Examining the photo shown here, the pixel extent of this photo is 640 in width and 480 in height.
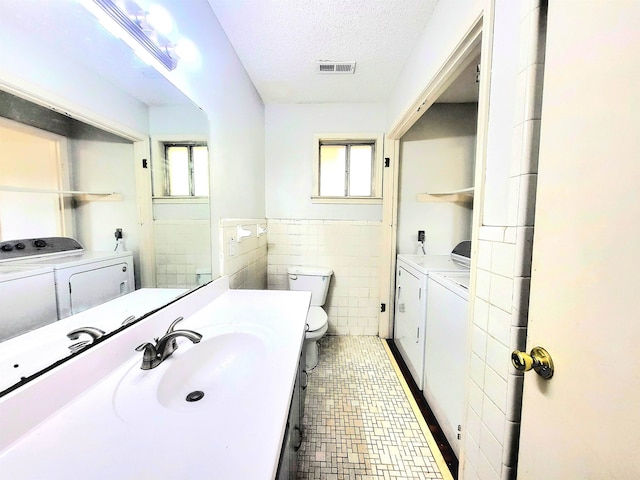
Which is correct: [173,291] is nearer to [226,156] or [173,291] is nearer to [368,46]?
[226,156]

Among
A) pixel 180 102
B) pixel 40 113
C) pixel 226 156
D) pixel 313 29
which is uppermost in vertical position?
pixel 313 29

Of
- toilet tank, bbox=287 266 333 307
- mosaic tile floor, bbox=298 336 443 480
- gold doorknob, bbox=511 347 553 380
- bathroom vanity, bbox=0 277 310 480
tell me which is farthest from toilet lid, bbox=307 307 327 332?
gold doorknob, bbox=511 347 553 380

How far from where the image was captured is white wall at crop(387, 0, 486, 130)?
3.23ft

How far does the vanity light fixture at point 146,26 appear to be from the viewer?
750 millimetres

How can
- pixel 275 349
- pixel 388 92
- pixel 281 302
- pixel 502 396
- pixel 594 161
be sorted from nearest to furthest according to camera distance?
pixel 594 161
pixel 502 396
pixel 275 349
pixel 281 302
pixel 388 92

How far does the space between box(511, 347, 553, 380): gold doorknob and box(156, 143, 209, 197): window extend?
142 cm

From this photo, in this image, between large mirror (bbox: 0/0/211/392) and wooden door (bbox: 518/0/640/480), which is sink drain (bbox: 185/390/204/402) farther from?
wooden door (bbox: 518/0/640/480)

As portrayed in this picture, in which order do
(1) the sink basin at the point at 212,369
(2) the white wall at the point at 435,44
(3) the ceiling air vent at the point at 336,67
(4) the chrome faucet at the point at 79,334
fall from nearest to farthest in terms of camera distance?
(4) the chrome faucet at the point at 79,334
(1) the sink basin at the point at 212,369
(2) the white wall at the point at 435,44
(3) the ceiling air vent at the point at 336,67

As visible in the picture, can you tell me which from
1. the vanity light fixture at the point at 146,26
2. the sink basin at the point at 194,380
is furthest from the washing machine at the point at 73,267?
the vanity light fixture at the point at 146,26

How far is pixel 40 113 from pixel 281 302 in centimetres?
110

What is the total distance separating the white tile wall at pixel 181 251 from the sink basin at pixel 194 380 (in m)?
0.32

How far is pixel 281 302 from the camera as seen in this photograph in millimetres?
1315

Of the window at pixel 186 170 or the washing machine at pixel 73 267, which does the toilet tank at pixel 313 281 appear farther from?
the washing machine at pixel 73 267

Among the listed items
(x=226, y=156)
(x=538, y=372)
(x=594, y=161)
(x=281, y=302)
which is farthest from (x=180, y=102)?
(x=538, y=372)
